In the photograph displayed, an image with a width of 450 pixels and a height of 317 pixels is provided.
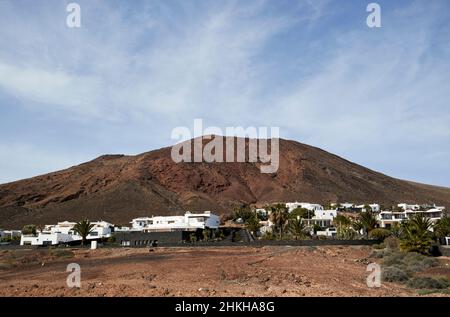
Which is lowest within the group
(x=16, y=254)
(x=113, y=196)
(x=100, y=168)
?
(x=16, y=254)

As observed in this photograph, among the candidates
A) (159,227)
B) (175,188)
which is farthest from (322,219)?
(175,188)

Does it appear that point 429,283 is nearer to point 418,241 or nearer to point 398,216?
point 418,241

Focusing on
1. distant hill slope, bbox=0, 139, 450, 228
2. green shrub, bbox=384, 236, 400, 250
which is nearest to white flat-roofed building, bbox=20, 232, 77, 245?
distant hill slope, bbox=0, 139, 450, 228

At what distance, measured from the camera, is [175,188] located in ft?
451

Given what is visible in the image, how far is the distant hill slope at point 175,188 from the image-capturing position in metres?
115

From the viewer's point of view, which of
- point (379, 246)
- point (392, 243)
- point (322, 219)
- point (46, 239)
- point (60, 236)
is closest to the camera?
point (392, 243)

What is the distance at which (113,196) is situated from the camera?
4744 inches

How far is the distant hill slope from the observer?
376ft

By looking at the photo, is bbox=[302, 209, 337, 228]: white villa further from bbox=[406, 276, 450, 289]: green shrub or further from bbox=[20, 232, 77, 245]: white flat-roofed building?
bbox=[406, 276, 450, 289]: green shrub

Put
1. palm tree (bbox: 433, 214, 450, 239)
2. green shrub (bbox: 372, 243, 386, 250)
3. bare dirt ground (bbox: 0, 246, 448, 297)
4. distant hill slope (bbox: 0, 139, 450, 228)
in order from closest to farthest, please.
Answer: bare dirt ground (bbox: 0, 246, 448, 297) → green shrub (bbox: 372, 243, 386, 250) → palm tree (bbox: 433, 214, 450, 239) → distant hill slope (bbox: 0, 139, 450, 228)

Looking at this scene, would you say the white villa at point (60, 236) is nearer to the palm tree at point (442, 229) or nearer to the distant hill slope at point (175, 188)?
the distant hill slope at point (175, 188)
